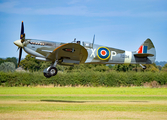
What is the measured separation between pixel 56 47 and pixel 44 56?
1.01m

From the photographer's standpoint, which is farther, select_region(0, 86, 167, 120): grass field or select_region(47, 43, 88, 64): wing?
select_region(47, 43, 88, 64): wing

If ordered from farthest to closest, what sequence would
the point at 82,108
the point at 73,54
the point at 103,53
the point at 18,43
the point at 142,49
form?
1. the point at 142,49
2. the point at 103,53
3. the point at 18,43
4. the point at 73,54
5. the point at 82,108

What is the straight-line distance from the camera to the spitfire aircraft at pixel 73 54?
1652cm

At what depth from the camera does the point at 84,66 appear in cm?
6253

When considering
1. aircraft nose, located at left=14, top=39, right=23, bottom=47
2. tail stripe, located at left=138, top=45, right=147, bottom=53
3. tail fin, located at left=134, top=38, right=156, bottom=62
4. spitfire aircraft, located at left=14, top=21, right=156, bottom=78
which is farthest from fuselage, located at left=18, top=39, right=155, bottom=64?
tail stripe, located at left=138, top=45, right=147, bottom=53

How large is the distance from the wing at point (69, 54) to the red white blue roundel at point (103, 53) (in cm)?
115

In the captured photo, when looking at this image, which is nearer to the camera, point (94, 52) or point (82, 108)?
point (82, 108)

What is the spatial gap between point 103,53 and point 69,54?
100.0 inches

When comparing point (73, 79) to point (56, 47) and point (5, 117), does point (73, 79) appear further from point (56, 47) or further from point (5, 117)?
point (5, 117)

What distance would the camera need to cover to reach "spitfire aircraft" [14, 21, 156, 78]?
16.5 meters

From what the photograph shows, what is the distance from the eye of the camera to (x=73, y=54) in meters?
16.8

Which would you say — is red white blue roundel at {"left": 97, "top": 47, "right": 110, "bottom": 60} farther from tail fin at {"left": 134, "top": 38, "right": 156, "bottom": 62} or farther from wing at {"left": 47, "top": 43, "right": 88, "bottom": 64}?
tail fin at {"left": 134, "top": 38, "right": 156, "bottom": 62}

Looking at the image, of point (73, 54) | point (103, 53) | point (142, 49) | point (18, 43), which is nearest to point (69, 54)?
point (73, 54)

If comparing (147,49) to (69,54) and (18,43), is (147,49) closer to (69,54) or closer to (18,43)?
(69,54)
